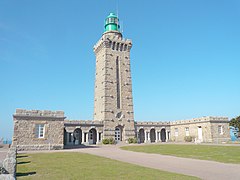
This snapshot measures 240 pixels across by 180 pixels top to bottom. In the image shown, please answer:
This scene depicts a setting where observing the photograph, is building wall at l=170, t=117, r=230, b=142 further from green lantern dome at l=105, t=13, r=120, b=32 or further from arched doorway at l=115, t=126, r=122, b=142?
green lantern dome at l=105, t=13, r=120, b=32

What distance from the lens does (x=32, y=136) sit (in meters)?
22.4

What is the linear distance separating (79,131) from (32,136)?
12.3 metres

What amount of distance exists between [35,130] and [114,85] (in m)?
16.7

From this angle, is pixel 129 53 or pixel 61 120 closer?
pixel 61 120

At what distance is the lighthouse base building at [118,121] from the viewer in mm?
33844

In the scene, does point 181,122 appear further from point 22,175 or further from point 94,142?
point 22,175

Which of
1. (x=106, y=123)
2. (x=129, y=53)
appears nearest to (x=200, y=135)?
(x=106, y=123)

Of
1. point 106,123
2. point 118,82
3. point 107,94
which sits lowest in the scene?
point 106,123

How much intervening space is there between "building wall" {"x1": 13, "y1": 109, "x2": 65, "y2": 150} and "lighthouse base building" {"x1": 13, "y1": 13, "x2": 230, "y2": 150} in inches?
316

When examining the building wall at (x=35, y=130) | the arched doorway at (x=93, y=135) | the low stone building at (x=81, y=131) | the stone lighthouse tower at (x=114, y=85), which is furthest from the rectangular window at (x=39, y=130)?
the stone lighthouse tower at (x=114, y=85)

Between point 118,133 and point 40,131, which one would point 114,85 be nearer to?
point 118,133

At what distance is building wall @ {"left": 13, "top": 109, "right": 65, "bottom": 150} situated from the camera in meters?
21.9

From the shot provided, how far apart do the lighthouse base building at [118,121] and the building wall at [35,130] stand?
801 centimetres

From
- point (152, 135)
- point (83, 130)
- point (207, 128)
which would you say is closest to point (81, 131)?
point (83, 130)
